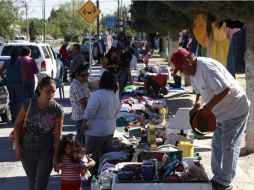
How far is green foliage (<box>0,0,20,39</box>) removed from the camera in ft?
171

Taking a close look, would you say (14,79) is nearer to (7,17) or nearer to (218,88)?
(218,88)

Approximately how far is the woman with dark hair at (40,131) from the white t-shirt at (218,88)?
1556 millimetres

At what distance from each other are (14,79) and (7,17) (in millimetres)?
39841

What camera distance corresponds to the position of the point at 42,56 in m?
20.0

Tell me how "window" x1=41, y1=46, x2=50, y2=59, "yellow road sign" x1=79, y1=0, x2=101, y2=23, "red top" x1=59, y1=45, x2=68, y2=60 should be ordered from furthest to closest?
1. "red top" x1=59, y1=45, x2=68, y2=60
2. "yellow road sign" x1=79, y1=0, x2=101, y2=23
3. "window" x1=41, y1=46, x2=50, y2=59

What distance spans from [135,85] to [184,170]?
969 cm

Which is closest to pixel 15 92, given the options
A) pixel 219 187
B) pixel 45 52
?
pixel 45 52

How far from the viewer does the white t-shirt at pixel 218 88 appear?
6.33 m

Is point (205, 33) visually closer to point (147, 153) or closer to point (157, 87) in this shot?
point (157, 87)

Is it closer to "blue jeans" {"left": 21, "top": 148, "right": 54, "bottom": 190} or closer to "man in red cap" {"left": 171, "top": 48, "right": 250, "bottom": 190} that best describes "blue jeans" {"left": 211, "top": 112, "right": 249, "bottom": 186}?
"man in red cap" {"left": 171, "top": 48, "right": 250, "bottom": 190}

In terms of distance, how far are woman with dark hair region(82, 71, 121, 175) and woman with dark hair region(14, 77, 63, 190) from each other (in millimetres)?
1571

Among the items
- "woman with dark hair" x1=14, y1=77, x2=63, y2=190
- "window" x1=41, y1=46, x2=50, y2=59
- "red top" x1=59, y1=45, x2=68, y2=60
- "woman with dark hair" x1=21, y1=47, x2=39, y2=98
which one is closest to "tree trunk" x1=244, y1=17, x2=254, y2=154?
"woman with dark hair" x1=14, y1=77, x2=63, y2=190

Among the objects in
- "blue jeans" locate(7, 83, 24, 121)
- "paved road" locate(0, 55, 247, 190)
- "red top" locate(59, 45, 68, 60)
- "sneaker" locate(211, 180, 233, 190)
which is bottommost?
"paved road" locate(0, 55, 247, 190)

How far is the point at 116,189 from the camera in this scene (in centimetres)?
585
